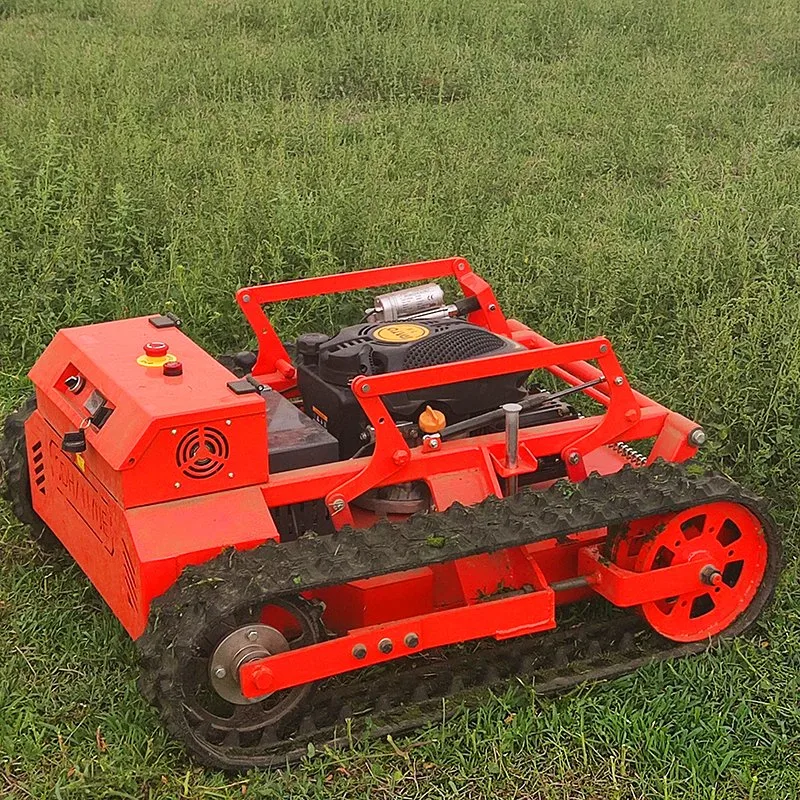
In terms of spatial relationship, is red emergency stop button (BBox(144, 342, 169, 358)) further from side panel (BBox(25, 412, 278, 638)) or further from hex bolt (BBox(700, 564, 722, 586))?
hex bolt (BBox(700, 564, 722, 586))

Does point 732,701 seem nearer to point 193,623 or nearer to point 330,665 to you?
point 330,665

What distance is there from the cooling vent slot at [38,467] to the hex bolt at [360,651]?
1.40 m

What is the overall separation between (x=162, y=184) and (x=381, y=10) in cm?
512

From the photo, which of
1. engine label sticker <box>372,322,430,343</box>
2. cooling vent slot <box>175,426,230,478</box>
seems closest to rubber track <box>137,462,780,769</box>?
cooling vent slot <box>175,426,230,478</box>

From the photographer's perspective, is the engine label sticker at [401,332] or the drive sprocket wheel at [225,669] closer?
the drive sprocket wheel at [225,669]

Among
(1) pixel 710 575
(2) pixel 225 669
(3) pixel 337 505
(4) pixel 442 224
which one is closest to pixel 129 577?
(2) pixel 225 669

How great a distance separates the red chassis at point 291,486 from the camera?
3.40 m

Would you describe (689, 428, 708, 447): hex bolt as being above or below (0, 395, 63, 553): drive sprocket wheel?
above

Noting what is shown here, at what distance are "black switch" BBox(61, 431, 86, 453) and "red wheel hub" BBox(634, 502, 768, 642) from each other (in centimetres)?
175

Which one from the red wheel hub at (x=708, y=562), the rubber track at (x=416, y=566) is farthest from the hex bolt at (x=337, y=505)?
the red wheel hub at (x=708, y=562)

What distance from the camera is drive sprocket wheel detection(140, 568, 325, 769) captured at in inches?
126

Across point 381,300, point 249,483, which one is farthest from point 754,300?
point 249,483

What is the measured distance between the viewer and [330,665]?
339 cm

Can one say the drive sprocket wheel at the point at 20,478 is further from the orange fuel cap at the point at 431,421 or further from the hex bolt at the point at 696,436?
the hex bolt at the point at 696,436
